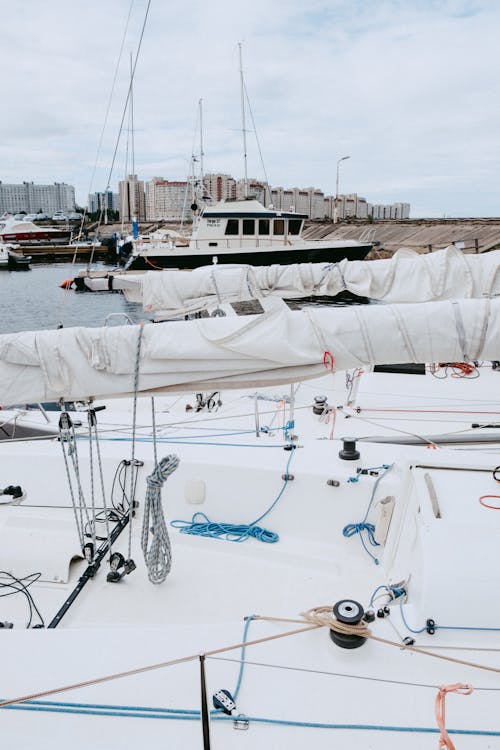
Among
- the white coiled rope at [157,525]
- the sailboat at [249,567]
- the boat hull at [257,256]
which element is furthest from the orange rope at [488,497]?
the boat hull at [257,256]

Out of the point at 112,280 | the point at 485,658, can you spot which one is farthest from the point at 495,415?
the point at 112,280

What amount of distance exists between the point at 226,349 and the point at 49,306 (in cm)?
2499

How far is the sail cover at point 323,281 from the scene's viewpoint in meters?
3.99

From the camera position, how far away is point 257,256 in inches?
832

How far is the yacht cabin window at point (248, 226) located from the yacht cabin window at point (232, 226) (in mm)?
331

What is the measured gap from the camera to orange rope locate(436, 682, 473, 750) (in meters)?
1.65

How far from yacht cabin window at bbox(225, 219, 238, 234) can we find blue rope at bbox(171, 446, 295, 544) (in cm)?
1919

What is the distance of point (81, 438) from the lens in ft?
13.9

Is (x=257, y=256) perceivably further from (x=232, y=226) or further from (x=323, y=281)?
(x=323, y=281)

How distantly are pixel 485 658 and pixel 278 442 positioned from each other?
7.10ft

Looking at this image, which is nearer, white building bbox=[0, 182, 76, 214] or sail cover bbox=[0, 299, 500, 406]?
sail cover bbox=[0, 299, 500, 406]

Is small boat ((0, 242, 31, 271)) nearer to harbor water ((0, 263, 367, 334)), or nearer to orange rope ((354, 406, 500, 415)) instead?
harbor water ((0, 263, 367, 334))

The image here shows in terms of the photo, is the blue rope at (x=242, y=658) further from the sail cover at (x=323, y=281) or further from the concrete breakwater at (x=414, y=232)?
the concrete breakwater at (x=414, y=232)

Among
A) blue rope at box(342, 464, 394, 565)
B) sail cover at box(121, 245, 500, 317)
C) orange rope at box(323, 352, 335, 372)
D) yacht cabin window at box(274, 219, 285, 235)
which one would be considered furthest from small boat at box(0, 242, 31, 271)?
orange rope at box(323, 352, 335, 372)
